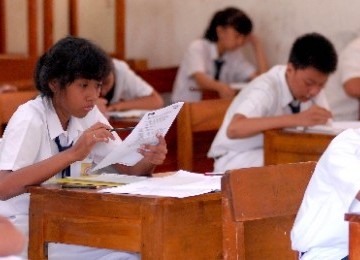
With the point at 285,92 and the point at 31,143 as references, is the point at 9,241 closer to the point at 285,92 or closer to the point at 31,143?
the point at 31,143

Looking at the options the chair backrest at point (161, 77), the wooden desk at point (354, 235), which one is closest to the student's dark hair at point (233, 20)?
the chair backrest at point (161, 77)

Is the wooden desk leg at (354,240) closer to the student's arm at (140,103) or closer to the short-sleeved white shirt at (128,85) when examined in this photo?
the student's arm at (140,103)

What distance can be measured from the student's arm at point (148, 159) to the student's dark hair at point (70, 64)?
11.7 inches

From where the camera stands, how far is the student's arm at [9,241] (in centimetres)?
235

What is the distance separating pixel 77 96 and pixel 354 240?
1.39m

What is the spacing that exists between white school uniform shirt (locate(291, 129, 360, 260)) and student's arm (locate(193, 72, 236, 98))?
15.4 ft

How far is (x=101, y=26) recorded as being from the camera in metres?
8.76

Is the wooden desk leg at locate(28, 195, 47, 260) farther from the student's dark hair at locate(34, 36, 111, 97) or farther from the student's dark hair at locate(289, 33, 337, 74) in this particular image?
the student's dark hair at locate(289, 33, 337, 74)

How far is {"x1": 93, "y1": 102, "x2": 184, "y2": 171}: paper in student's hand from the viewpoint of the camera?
3357mm

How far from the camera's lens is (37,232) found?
3.34 metres

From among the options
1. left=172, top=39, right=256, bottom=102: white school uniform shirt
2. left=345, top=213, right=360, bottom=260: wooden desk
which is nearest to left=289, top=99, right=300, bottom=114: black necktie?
left=345, top=213, right=360, bottom=260: wooden desk

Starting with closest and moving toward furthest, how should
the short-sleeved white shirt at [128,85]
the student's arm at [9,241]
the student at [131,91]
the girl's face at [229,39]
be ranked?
the student's arm at [9,241] → the student at [131,91] → the short-sleeved white shirt at [128,85] → the girl's face at [229,39]

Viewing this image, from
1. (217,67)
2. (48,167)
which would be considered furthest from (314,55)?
(217,67)

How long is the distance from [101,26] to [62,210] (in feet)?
18.4
